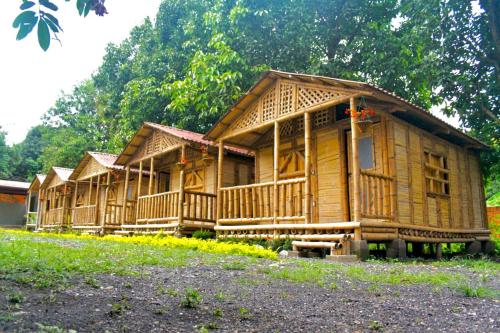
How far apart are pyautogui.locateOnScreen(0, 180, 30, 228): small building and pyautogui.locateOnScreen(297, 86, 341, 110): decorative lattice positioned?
97.1 ft

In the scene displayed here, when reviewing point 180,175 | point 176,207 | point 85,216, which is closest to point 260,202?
point 180,175

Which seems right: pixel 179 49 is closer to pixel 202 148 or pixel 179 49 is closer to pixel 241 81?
pixel 241 81

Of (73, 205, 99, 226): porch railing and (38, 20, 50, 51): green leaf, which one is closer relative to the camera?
(38, 20, 50, 51): green leaf

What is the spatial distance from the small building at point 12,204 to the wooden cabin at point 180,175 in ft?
65.4

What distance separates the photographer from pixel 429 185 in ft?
36.3

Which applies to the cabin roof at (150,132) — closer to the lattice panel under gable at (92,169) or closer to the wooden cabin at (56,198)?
the lattice panel under gable at (92,169)

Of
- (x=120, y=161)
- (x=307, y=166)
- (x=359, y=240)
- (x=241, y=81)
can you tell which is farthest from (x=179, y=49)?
(x=359, y=240)

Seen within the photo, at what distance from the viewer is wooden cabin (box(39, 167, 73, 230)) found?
80.6ft

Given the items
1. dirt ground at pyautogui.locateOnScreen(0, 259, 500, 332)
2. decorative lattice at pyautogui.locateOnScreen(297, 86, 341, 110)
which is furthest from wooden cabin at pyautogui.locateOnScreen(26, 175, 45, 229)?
dirt ground at pyautogui.locateOnScreen(0, 259, 500, 332)

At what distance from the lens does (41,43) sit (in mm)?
2434

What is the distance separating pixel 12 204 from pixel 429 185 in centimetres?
3342

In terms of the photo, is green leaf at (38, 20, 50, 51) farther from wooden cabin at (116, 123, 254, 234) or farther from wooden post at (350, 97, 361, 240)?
wooden cabin at (116, 123, 254, 234)

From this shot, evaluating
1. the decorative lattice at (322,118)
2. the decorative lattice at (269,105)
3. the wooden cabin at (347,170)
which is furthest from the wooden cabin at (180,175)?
the decorative lattice at (322,118)

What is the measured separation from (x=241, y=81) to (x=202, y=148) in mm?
5790
